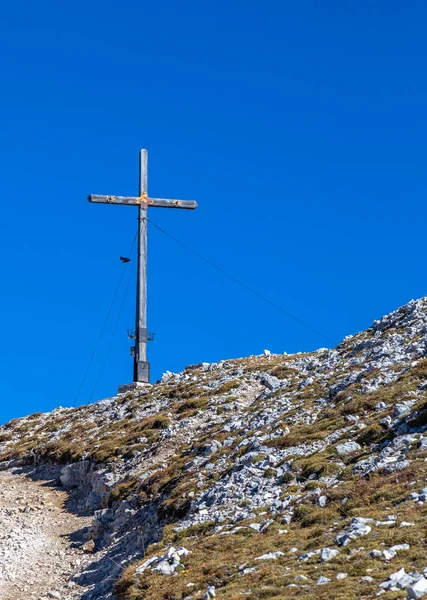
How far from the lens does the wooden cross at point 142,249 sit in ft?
145

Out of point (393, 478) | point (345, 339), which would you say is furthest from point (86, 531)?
point (345, 339)

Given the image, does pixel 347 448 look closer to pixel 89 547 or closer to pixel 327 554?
pixel 327 554

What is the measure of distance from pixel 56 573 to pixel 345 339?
2166 centimetres

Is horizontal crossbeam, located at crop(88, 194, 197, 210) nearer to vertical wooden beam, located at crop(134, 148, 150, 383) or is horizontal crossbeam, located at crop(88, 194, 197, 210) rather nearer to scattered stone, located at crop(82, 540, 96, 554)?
vertical wooden beam, located at crop(134, 148, 150, 383)

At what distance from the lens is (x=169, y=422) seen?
3234cm

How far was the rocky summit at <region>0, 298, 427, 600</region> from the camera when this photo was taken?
45.1 ft

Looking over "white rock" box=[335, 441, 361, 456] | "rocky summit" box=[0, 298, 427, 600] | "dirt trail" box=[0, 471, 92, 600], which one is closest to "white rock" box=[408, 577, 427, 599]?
"rocky summit" box=[0, 298, 427, 600]

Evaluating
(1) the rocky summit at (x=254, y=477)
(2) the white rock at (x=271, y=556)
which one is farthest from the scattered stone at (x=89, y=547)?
(2) the white rock at (x=271, y=556)

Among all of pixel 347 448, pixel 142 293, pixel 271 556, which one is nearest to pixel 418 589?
pixel 271 556

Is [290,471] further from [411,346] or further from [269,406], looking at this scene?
[411,346]

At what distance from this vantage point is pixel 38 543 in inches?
945

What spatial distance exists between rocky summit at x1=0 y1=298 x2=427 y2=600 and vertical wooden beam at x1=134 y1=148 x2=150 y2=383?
2.69 metres

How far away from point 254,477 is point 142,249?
27.3 metres

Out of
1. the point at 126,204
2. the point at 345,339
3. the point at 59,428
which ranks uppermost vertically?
the point at 126,204
